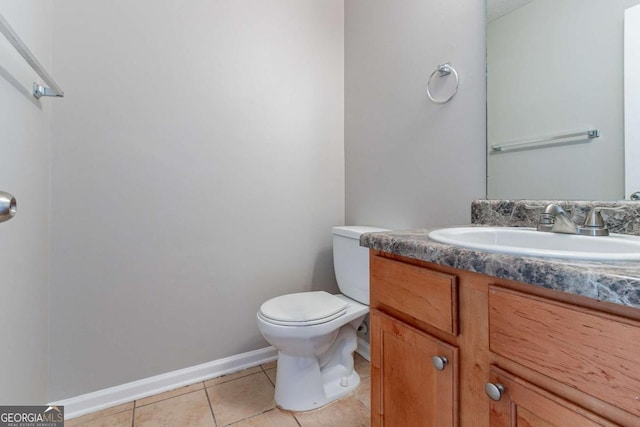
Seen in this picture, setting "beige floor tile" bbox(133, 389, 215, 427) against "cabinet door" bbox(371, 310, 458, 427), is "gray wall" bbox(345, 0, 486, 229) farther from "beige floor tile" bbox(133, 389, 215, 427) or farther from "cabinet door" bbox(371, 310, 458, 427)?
"beige floor tile" bbox(133, 389, 215, 427)

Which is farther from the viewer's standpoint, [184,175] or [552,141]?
[184,175]

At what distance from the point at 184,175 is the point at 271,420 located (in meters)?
1.21

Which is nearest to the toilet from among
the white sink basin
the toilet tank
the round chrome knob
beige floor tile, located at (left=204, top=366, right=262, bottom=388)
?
the toilet tank

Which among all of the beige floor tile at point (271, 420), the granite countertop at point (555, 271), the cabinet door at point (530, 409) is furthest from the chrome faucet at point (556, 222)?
the beige floor tile at point (271, 420)

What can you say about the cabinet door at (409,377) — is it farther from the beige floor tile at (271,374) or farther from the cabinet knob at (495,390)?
the beige floor tile at (271,374)

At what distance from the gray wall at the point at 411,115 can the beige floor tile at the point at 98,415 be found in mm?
1480

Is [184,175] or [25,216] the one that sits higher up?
[184,175]

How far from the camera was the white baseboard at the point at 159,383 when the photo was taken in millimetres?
1275

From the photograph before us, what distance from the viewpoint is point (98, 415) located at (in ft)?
4.18

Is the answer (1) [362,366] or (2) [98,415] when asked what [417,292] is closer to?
(1) [362,366]

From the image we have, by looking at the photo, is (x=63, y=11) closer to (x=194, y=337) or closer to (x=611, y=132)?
(x=194, y=337)

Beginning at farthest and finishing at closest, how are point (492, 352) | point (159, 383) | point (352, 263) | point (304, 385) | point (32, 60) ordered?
point (352, 263) → point (159, 383) → point (304, 385) → point (32, 60) → point (492, 352)

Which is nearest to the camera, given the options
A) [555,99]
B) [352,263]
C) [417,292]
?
[417,292]

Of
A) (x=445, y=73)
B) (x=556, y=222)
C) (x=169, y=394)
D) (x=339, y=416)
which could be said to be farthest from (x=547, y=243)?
(x=169, y=394)
